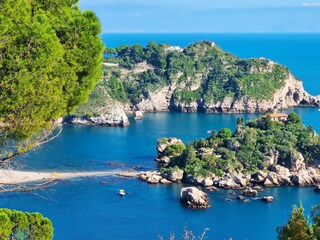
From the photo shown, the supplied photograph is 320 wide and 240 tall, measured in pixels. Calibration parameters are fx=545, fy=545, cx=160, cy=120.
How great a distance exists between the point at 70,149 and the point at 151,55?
36699mm

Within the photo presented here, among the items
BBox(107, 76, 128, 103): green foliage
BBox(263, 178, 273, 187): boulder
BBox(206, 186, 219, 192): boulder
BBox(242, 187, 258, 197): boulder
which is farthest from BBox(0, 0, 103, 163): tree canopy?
BBox(107, 76, 128, 103): green foliage

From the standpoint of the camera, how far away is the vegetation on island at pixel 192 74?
8169cm

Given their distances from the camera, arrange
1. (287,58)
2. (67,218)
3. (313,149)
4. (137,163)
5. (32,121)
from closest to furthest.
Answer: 1. (32,121)
2. (67,218)
3. (313,149)
4. (137,163)
5. (287,58)

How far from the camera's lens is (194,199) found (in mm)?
37031

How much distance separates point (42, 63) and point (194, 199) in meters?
29.2

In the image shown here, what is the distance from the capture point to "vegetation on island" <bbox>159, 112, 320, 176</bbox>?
44.2 meters

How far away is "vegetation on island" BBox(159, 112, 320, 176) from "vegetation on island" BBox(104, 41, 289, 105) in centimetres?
3003

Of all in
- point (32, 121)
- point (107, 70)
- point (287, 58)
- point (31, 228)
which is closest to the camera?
point (32, 121)

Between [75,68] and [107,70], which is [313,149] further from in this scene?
[107,70]

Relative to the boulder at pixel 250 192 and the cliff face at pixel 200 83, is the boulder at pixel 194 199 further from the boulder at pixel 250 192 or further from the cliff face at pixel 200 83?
the cliff face at pixel 200 83

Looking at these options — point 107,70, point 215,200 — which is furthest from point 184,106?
point 215,200

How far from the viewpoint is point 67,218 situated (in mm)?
35250

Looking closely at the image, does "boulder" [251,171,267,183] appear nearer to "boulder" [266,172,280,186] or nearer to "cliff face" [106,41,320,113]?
"boulder" [266,172,280,186]

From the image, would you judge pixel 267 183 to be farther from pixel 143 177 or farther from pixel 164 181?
pixel 143 177
